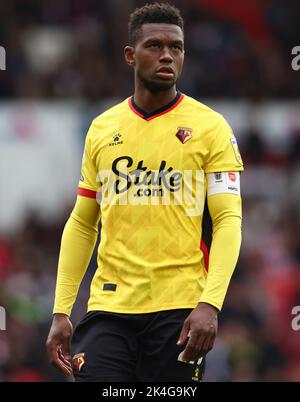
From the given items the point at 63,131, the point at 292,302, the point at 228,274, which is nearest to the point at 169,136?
the point at 228,274

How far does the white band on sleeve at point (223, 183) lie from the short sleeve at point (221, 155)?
1.0 inches

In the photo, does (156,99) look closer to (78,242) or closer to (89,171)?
(89,171)

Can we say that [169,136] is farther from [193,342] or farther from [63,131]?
[63,131]

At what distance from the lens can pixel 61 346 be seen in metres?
6.29

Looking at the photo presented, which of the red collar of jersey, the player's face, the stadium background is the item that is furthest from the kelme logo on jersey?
the stadium background

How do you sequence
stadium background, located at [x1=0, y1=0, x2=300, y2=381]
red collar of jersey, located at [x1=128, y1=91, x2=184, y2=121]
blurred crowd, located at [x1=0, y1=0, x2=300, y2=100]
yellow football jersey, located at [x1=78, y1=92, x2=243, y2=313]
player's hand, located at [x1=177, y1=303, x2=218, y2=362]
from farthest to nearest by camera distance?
blurred crowd, located at [x1=0, y1=0, x2=300, y2=100], stadium background, located at [x1=0, y1=0, x2=300, y2=381], red collar of jersey, located at [x1=128, y1=91, x2=184, y2=121], yellow football jersey, located at [x1=78, y1=92, x2=243, y2=313], player's hand, located at [x1=177, y1=303, x2=218, y2=362]

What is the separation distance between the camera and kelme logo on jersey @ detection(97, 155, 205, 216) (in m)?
6.18

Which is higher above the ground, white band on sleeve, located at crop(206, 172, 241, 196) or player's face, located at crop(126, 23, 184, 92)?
player's face, located at crop(126, 23, 184, 92)

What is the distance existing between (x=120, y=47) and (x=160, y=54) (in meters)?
11.0

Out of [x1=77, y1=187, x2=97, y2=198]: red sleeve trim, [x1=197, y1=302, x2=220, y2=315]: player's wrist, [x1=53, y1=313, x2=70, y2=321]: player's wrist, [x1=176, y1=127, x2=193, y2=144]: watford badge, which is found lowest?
[x1=53, y1=313, x2=70, y2=321]: player's wrist

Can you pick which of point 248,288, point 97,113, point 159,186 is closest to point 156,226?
point 159,186

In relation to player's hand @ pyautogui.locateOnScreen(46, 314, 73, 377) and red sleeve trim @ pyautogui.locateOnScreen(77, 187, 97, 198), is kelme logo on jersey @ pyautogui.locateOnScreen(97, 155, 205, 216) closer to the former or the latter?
red sleeve trim @ pyautogui.locateOnScreen(77, 187, 97, 198)

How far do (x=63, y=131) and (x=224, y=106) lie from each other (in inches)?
80.7

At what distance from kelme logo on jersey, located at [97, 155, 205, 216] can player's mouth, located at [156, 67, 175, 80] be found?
17.0 inches
